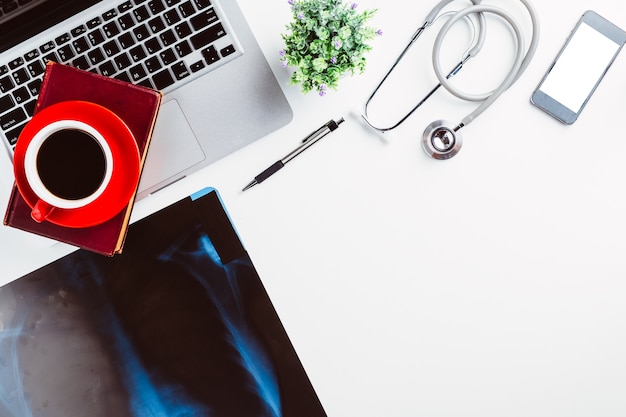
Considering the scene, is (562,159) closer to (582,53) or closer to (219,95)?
(582,53)

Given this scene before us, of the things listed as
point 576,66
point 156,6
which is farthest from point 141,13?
point 576,66

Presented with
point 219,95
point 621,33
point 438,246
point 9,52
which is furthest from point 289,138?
point 621,33

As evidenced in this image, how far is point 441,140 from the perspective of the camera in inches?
27.3

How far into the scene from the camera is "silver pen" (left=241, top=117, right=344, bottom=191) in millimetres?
685

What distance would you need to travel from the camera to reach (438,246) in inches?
28.0

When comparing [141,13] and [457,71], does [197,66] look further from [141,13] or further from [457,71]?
[457,71]

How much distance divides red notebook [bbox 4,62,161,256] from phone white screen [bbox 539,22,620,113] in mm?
515

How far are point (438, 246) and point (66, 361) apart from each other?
514 mm

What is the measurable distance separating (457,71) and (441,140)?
95mm

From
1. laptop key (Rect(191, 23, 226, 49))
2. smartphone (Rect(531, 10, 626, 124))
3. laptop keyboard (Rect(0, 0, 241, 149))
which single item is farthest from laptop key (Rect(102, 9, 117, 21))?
smartphone (Rect(531, 10, 626, 124))

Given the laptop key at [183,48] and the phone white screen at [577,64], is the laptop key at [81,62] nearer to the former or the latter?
the laptop key at [183,48]

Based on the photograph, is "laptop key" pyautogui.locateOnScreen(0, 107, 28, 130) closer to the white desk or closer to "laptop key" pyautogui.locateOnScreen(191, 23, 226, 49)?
the white desk

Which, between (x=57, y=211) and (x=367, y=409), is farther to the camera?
(x=367, y=409)

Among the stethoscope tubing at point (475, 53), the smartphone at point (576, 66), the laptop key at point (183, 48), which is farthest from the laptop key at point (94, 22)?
the smartphone at point (576, 66)
